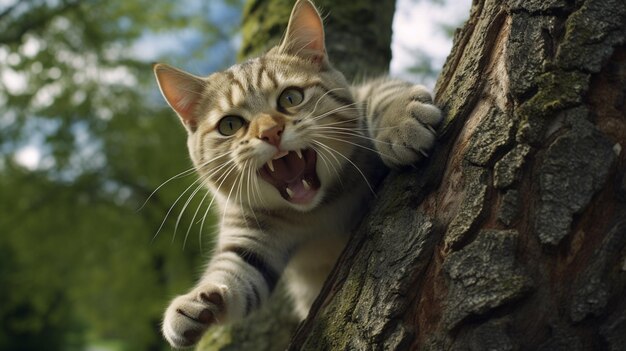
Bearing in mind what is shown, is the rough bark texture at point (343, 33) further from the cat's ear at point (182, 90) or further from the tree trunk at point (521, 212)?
the tree trunk at point (521, 212)

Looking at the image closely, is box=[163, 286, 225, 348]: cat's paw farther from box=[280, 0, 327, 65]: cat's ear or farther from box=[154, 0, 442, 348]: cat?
box=[280, 0, 327, 65]: cat's ear

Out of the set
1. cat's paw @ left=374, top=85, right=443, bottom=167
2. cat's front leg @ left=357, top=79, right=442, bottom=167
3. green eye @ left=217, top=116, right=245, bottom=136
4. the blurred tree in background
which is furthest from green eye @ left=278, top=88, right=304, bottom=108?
the blurred tree in background

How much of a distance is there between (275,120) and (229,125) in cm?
29

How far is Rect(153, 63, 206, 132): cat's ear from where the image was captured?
7.92 ft

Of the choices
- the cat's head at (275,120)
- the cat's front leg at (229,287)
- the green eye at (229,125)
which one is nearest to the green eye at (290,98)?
the cat's head at (275,120)

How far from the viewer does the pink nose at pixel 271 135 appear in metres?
2.00

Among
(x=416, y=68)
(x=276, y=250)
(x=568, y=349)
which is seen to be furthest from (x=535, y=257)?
(x=416, y=68)

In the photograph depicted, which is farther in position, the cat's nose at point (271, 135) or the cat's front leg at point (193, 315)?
the cat's nose at point (271, 135)

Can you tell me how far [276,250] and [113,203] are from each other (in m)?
7.24

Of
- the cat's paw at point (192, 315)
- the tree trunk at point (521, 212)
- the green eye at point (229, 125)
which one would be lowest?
the tree trunk at point (521, 212)

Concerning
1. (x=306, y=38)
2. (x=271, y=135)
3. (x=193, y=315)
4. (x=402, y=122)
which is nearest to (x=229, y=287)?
(x=193, y=315)

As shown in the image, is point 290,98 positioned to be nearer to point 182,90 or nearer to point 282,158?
point 282,158

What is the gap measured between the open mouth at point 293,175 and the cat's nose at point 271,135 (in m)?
0.11

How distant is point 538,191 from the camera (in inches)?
48.8
